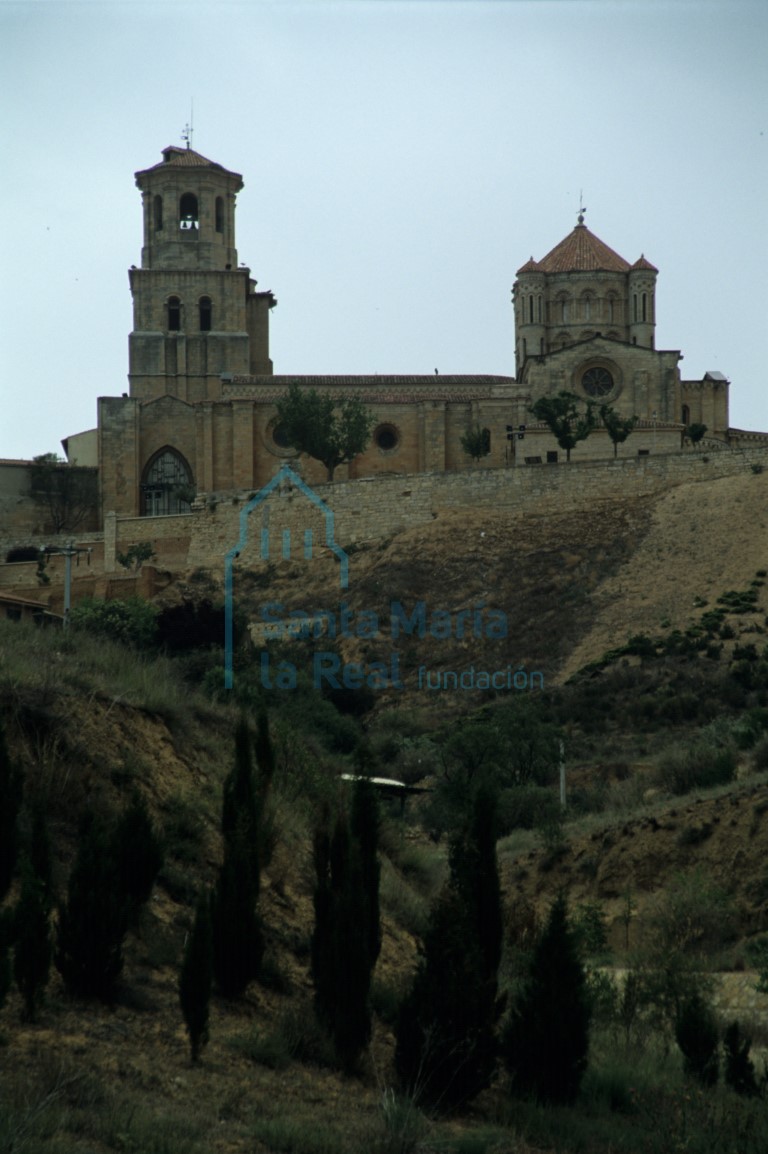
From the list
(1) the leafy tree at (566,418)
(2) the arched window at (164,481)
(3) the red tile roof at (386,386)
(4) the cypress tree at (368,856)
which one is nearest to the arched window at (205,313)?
(3) the red tile roof at (386,386)

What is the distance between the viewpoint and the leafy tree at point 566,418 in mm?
51125

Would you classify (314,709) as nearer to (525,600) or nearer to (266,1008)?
(525,600)

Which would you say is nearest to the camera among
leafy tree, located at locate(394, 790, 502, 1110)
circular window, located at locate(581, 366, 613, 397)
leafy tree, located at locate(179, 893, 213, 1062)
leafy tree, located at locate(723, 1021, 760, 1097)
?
leafy tree, located at locate(179, 893, 213, 1062)

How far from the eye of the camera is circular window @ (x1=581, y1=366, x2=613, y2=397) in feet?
193

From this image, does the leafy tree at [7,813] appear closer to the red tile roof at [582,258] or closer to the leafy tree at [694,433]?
the leafy tree at [694,433]

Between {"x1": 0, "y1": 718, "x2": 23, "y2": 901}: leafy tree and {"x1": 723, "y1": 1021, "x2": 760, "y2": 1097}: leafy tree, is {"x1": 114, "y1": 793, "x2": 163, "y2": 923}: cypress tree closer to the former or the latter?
{"x1": 0, "y1": 718, "x2": 23, "y2": 901}: leafy tree

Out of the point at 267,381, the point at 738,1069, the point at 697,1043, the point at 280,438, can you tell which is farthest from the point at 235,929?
the point at 267,381

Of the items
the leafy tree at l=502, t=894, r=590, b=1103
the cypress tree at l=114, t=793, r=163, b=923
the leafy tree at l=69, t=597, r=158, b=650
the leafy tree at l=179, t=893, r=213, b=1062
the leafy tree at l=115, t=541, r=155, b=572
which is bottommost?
the leafy tree at l=502, t=894, r=590, b=1103

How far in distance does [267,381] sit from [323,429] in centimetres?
710

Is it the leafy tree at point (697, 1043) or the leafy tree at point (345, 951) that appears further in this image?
the leafy tree at point (697, 1043)

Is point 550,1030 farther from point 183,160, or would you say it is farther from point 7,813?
point 183,160

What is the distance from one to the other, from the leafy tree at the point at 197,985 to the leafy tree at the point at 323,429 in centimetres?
4132

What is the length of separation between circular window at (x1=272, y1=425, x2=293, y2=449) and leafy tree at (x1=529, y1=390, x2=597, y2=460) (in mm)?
7459

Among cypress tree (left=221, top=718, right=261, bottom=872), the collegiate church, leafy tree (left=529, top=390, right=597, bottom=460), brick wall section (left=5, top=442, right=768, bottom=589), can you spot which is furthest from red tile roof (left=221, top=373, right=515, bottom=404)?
cypress tree (left=221, top=718, right=261, bottom=872)
